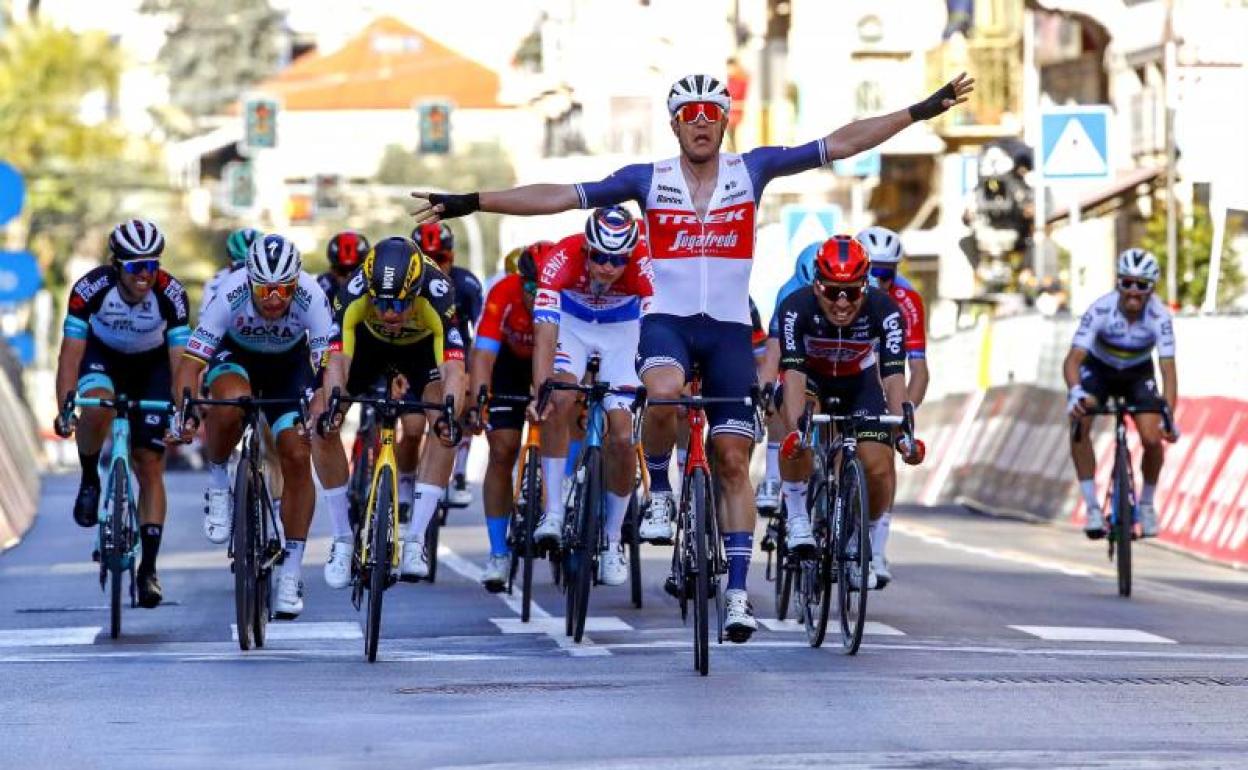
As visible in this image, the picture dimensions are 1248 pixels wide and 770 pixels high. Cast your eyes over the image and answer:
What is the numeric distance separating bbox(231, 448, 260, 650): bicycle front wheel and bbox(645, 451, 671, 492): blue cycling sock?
1804mm

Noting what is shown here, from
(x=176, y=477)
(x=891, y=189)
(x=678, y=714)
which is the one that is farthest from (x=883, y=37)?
(x=678, y=714)

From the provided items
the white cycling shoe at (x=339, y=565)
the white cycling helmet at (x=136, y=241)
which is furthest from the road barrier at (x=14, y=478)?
the white cycling shoe at (x=339, y=565)

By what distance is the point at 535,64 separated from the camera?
127 meters

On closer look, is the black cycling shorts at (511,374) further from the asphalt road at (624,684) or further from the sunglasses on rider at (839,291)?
the sunglasses on rider at (839,291)

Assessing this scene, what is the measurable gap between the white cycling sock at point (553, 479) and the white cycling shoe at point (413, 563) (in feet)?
6.43

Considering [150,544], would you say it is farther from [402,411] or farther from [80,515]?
[402,411]

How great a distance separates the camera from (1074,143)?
31141 mm

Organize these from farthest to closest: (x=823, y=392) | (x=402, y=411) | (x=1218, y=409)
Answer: (x=1218, y=409) < (x=823, y=392) < (x=402, y=411)

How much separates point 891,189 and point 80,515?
178 ft

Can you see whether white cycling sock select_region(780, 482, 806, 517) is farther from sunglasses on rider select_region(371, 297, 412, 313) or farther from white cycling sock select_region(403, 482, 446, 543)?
sunglasses on rider select_region(371, 297, 412, 313)

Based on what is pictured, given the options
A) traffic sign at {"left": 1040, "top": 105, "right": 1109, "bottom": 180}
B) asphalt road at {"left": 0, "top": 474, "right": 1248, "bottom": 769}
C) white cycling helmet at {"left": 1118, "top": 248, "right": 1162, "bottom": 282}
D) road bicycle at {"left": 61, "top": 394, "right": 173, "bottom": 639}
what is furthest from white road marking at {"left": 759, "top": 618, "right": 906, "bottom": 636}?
traffic sign at {"left": 1040, "top": 105, "right": 1109, "bottom": 180}

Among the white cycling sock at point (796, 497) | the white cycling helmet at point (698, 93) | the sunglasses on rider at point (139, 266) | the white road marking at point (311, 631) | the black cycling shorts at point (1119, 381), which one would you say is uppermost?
the white cycling helmet at point (698, 93)

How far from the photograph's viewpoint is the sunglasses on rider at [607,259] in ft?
55.3

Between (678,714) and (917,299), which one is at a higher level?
(917,299)
